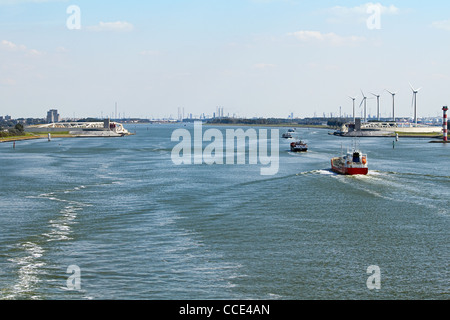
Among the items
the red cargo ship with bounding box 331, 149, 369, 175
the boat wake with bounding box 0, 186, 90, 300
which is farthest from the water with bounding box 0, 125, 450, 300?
the red cargo ship with bounding box 331, 149, 369, 175

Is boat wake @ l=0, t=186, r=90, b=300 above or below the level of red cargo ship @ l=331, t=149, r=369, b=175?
below

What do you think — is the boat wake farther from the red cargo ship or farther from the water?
the red cargo ship

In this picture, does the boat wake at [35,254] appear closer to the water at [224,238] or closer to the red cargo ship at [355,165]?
the water at [224,238]

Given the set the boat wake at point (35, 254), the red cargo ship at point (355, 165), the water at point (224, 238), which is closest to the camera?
the boat wake at point (35, 254)

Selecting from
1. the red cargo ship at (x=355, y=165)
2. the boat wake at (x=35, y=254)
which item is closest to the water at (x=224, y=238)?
the boat wake at (x=35, y=254)

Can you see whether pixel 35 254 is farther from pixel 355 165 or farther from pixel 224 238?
pixel 355 165

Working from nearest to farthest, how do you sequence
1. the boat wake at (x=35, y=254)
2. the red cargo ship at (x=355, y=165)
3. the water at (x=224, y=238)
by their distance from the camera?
the boat wake at (x=35, y=254) → the water at (x=224, y=238) → the red cargo ship at (x=355, y=165)

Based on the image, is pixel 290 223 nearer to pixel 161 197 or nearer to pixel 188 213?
pixel 188 213
